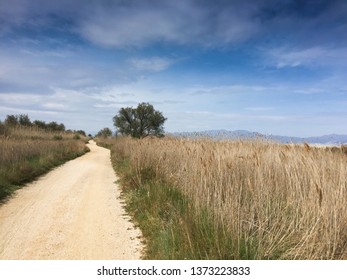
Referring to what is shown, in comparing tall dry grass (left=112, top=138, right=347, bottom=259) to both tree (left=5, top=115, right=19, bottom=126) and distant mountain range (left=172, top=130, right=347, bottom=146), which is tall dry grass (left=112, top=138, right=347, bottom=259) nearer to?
distant mountain range (left=172, top=130, right=347, bottom=146)

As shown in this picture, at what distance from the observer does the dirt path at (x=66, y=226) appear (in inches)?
229

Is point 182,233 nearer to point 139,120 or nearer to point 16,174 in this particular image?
point 16,174

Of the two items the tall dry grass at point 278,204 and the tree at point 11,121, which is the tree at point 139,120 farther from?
the tall dry grass at point 278,204

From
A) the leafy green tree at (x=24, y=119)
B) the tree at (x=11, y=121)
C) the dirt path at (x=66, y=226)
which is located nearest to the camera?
the dirt path at (x=66, y=226)

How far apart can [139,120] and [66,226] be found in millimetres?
52207

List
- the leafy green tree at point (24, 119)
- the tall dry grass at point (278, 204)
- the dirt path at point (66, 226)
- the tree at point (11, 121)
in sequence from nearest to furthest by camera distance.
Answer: the tall dry grass at point (278, 204) → the dirt path at point (66, 226) → the tree at point (11, 121) → the leafy green tree at point (24, 119)

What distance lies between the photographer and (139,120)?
2329 inches

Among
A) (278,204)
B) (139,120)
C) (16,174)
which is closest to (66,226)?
(278,204)

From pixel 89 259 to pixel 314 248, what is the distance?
3.45m

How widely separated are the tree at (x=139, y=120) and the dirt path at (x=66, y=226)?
46.9m

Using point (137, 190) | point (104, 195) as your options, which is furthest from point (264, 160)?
point (104, 195)

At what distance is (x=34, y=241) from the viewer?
6.28 metres

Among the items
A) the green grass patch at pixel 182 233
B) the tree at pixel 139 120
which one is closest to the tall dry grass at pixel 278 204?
the green grass patch at pixel 182 233

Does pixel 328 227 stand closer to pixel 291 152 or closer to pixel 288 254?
pixel 288 254
